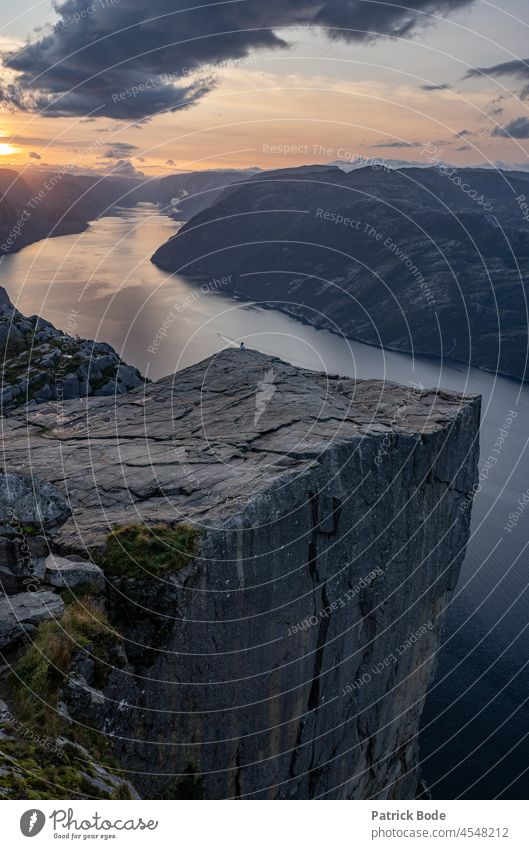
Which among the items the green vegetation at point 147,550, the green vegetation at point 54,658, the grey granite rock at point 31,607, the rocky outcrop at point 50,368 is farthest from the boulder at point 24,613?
the rocky outcrop at point 50,368

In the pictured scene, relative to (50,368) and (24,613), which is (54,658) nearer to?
(24,613)

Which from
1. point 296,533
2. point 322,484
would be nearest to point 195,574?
point 296,533

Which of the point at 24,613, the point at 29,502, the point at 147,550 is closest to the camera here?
the point at 24,613

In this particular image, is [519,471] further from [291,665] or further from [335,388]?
[291,665]

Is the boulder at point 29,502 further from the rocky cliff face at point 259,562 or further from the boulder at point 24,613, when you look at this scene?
the boulder at point 24,613

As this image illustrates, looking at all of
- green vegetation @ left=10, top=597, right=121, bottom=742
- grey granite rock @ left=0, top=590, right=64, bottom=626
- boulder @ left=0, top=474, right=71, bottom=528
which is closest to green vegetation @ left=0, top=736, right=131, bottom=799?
green vegetation @ left=10, top=597, right=121, bottom=742

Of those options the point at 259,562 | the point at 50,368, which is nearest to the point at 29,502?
the point at 259,562
